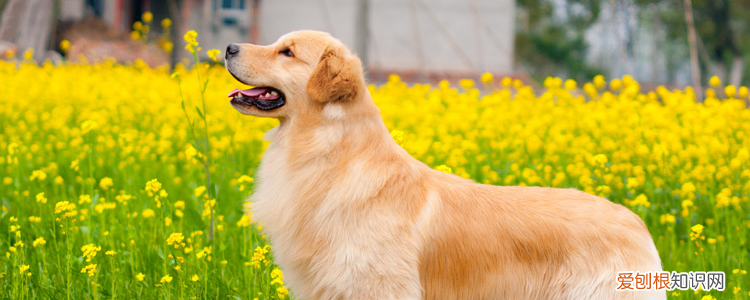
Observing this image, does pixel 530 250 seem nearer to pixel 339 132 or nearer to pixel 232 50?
pixel 339 132

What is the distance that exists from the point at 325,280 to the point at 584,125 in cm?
426

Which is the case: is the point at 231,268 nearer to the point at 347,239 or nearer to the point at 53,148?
the point at 347,239

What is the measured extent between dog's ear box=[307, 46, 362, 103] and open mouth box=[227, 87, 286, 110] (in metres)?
0.21

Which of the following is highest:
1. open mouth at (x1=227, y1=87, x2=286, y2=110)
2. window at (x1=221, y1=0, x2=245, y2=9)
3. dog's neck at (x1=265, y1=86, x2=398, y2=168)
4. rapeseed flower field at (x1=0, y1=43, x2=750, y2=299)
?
window at (x1=221, y1=0, x2=245, y2=9)

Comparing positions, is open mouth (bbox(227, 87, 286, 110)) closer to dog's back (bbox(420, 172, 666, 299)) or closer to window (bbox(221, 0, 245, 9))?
dog's back (bbox(420, 172, 666, 299))

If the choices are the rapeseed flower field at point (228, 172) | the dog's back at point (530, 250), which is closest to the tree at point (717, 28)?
the rapeseed flower field at point (228, 172)

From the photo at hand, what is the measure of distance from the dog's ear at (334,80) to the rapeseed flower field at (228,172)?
0.81 metres

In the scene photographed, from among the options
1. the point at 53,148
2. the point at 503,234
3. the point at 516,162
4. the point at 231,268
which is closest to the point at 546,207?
the point at 503,234

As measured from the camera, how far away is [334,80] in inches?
126

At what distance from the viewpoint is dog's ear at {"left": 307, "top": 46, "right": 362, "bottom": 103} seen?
10.5 ft

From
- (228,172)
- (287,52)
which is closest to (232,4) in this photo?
(228,172)

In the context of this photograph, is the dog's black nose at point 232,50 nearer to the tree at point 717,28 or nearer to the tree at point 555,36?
the tree at point 717,28

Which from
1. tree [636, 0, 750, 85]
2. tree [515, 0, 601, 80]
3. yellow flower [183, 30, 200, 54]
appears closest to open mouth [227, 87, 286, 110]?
yellow flower [183, 30, 200, 54]

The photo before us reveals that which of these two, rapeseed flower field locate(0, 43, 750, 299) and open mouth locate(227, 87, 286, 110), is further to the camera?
rapeseed flower field locate(0, 43, 750, 299)
